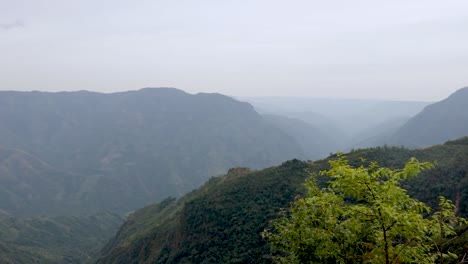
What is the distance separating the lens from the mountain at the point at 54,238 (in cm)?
11431

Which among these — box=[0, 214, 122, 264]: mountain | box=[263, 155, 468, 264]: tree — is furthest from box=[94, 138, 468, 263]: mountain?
box=[0, 214, 122, 264]: mountain

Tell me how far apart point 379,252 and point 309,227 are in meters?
1.62

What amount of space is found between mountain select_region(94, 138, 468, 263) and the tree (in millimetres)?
35813

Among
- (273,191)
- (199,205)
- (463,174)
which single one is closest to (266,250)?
(273,191)

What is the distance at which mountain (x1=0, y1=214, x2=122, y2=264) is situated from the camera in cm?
11431

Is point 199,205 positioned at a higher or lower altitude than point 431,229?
lower

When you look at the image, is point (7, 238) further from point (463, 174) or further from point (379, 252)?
point (379, 252)

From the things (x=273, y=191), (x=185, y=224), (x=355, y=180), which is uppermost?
(x=355, y=180)

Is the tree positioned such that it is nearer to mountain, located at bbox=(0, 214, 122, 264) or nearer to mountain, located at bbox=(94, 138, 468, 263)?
mountain, located at bbox=(94, 138, 468, 263)

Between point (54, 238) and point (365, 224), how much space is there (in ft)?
526

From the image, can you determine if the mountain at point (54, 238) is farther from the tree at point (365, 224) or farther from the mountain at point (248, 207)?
the tree at point (365, 224)

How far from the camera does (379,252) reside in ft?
25.4

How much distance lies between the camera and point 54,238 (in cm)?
14462

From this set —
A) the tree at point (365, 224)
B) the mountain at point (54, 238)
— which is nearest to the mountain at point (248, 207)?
A: the tree at point (365, 224)
